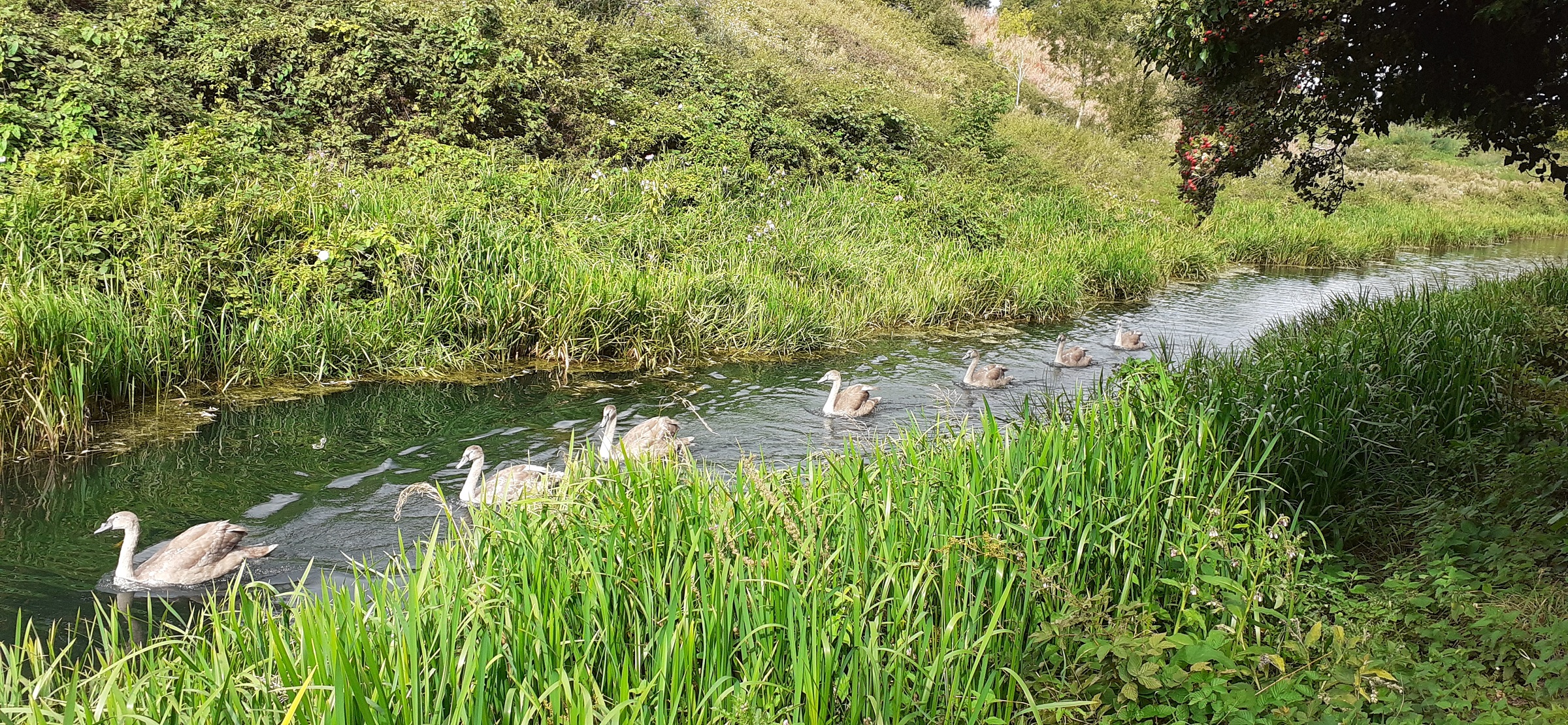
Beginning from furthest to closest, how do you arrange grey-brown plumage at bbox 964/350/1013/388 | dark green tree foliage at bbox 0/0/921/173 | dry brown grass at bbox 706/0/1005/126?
dry brown grass at bbox 706/0/1005/126, dark green tree foliage at bbox 0/0/921/173, grey-brown plumage at bbox 964/350/1013/388

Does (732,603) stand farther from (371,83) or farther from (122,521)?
(371,83)

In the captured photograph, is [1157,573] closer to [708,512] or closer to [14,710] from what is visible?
[708,512]

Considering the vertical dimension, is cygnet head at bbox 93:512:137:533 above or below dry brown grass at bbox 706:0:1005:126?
below

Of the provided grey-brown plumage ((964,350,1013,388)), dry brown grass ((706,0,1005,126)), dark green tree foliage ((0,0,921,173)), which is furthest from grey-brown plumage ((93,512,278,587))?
dry brown grass ((706,0,1005,126))

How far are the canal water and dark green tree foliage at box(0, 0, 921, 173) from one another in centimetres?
582

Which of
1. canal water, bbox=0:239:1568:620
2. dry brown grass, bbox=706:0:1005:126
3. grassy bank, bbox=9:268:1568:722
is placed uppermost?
dry brown grass, bbox=706:0:1005:126

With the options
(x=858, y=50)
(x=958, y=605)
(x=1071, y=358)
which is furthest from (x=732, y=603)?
(x=858, y=50)

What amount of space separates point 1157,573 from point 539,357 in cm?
777

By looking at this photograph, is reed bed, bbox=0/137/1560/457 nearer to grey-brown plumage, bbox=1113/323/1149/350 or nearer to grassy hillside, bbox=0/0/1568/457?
grassy hillside, bbox=0/0/1568/457

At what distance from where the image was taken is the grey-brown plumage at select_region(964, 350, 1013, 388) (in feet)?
33.6

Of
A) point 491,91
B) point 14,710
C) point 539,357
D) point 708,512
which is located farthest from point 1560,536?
point 491,91

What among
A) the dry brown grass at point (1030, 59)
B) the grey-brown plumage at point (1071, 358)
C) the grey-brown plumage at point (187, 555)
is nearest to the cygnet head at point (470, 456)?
the grey-brown plumage at point (187, 555)

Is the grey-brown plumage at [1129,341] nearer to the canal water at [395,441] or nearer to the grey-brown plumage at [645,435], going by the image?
the canal water at [395,441]

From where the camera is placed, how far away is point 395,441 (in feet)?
27.2
